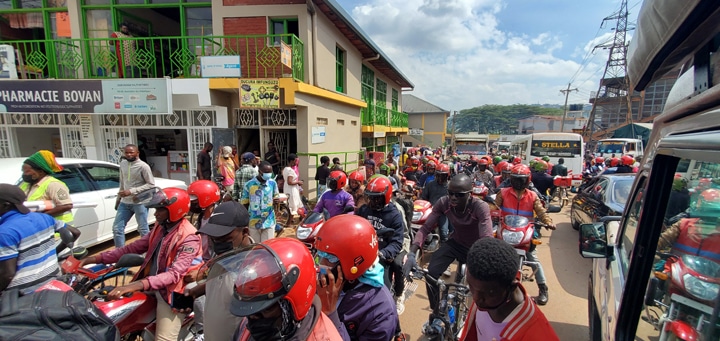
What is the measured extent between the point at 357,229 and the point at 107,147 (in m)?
10.8

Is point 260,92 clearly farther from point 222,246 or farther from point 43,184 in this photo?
point 222,246

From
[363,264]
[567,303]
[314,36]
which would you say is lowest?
[567,303]

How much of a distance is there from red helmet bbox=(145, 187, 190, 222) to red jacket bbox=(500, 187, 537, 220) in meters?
4.03

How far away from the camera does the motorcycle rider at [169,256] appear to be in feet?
8.46

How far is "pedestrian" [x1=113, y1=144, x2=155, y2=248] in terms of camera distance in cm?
528

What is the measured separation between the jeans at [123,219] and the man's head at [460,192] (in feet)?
15.9

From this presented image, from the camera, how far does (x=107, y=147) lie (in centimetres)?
978

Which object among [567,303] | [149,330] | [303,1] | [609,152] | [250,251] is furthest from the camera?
[609,152]

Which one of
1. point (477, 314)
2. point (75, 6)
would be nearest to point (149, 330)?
point (477, 314)

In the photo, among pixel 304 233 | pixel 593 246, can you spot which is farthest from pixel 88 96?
pixel 593 246

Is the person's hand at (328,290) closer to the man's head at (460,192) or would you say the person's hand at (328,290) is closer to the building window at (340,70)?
the man's head at (460,192)

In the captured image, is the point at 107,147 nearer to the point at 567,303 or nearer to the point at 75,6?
the point at 75,6

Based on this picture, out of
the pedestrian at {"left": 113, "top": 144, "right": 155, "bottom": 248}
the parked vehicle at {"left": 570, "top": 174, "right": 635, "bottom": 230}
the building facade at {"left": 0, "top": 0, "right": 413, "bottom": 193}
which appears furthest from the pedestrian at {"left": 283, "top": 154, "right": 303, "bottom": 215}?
the parked vehicle at {"left": 570, "top": 174, "right": 635, "bottom": 230}

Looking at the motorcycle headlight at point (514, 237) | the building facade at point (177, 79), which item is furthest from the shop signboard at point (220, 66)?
the motorcycle headlight at point (514, 237)
